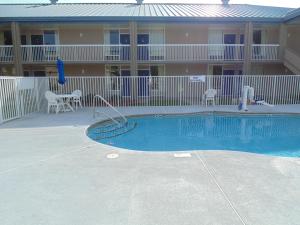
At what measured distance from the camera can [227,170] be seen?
4.67 metres

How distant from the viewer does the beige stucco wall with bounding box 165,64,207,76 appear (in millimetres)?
17312

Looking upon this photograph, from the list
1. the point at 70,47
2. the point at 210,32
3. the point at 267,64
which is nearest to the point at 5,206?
the point at 70,47

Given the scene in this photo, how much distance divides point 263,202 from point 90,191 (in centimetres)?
271

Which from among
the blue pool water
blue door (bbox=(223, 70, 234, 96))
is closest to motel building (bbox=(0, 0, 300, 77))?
blue door (bbox=(223, 70, 234, 96))

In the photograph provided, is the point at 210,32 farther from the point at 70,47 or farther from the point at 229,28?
the point at 70,47

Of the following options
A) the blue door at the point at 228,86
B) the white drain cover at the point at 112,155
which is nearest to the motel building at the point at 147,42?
the blue door at the point at 228,86

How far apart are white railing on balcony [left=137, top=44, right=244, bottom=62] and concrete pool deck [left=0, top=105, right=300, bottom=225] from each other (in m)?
11.2

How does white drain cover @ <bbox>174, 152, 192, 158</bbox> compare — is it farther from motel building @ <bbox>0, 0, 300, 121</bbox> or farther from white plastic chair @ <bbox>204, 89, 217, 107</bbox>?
motel building @ <bbox>0, 0, 300, 121</bbox>

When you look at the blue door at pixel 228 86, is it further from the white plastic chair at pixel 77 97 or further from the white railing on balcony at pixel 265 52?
the white plastic chair at pixel 77 97

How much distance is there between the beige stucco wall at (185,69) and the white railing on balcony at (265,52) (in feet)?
11.6

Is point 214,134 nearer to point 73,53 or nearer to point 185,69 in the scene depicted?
point 185,69

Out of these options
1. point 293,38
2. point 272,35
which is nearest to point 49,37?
point 272,35

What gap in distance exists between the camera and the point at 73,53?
1593 cm

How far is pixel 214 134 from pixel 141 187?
245 inches
